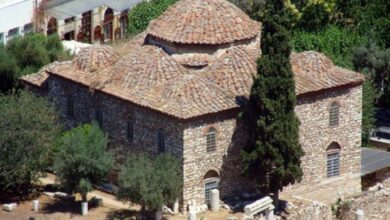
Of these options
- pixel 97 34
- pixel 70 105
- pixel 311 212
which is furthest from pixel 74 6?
pixel 311 212

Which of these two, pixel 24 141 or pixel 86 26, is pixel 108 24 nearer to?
pixel 86 26

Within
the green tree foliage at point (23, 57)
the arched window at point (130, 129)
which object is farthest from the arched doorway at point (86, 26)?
the arched window at point (130, 129)

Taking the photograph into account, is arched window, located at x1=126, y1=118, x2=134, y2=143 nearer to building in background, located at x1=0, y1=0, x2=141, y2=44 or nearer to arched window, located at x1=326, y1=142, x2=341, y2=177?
arched window, located at x1=326, y1=142, x2=341, y2=177

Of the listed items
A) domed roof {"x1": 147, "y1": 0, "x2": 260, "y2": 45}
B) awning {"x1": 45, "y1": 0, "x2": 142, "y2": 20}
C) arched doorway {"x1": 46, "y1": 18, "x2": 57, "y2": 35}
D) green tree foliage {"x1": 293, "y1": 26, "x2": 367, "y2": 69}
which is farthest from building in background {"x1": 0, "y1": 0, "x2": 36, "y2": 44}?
domed roof {"x1": 147, "y1": 0, "x2": 260, "y2": 45}

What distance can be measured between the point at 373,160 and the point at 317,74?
26.6 ft

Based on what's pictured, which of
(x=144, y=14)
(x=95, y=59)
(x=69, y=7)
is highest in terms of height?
(x=95, y=59)

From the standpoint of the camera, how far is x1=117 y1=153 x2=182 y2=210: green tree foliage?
6719 cm

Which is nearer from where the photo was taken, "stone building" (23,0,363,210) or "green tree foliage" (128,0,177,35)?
"stone building" (23,0,363,210)

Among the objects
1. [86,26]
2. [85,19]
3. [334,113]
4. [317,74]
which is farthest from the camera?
[86,26]

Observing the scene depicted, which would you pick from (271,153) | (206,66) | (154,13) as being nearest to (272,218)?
(271,153)

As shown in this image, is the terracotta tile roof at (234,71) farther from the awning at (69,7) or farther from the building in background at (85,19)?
the awning at (69,7)

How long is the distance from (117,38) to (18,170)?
3552 centimetres

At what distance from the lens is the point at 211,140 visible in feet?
229

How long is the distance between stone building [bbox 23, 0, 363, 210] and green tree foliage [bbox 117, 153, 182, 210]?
1325 mm
